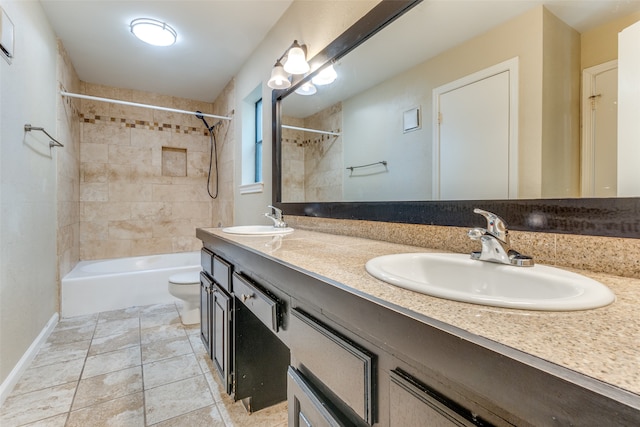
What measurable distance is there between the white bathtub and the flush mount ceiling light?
2038mm

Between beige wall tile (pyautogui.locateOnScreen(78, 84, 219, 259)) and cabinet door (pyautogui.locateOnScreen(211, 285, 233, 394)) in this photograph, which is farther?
beige wall tile (pyautogui.locateOnScreen(78, 84, 219, 259))

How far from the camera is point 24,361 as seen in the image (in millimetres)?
1715

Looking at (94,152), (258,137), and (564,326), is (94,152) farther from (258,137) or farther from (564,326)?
(564,326)

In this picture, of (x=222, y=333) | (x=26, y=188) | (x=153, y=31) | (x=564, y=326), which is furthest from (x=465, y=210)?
(x=153, y=31)

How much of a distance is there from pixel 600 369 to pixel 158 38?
300 cm

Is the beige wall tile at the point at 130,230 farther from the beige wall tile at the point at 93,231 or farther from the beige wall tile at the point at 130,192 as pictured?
the beige wall tile at the point at 130,192

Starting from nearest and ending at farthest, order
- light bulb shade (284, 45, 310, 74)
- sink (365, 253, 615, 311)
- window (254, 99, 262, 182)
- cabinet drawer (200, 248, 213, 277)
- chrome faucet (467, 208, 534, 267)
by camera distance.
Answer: sink (365, 253, 615, 311), chrome faucet (467, 208, 534, 267), cabinet drawer (200, 248, 213, 277), light bulb shade (284, 45, 310, 74), window (254, 99, 262, 182)

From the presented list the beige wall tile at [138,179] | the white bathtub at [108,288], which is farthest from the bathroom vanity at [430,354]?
the beige wall tile at [138,179]

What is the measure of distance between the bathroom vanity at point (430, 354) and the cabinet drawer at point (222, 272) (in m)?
0.37

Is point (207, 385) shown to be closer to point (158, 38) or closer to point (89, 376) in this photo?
point (89, 376)

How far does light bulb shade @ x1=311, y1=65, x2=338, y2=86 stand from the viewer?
64.2 inches

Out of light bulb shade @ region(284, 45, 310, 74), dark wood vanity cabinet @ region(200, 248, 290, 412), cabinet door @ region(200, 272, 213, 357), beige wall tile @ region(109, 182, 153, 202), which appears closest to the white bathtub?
beige wall tile @ region(109, 182, 153, 202)

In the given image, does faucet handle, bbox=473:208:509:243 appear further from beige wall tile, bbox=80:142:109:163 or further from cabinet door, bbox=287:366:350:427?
beige wall tile, bbox=80:142:109:163

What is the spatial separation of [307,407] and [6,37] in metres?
2.24
